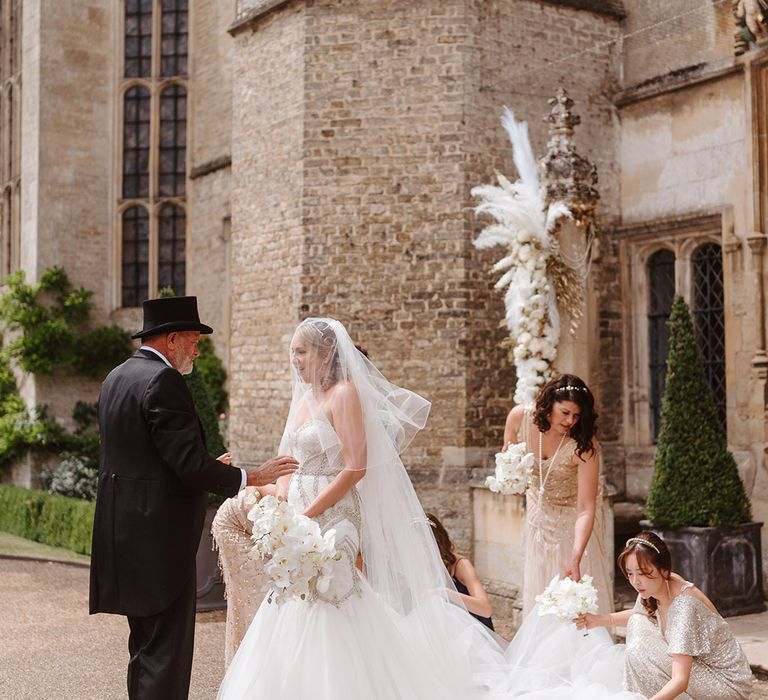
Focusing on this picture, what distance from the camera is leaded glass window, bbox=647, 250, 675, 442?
38.2 feet

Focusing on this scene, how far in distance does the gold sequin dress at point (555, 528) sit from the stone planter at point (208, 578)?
3.49 m

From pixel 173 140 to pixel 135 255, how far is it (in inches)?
84.2

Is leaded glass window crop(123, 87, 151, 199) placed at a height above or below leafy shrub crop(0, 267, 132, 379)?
above

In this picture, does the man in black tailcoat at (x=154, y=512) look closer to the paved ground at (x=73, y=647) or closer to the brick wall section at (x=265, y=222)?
the paved ground at (x=73, y=647)

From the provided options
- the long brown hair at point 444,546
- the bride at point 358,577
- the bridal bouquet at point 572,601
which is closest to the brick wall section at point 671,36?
the long brown hair at point 444,546

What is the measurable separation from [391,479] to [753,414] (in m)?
5.86

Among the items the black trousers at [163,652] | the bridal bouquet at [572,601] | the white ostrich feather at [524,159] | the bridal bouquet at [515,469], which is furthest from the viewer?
the white ostrich feather at [524,159]

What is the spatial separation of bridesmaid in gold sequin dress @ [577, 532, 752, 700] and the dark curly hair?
3.93 feet

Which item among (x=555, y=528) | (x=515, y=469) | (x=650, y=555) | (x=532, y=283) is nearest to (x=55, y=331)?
(x=532, y=283)

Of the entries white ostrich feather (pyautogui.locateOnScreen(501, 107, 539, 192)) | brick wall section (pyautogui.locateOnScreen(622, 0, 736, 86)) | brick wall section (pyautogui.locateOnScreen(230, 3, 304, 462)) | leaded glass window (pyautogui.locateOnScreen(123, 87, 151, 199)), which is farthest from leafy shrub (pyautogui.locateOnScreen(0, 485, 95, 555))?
brick wall section (pyautogui.locateOnScreen(622, 0, 736, 86))

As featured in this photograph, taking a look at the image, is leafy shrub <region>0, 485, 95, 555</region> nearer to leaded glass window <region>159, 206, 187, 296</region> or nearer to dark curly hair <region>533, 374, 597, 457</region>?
leaded glass window <region>159, 206, 187, 296</region>

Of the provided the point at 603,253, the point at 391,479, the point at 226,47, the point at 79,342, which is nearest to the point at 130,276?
the point at 79,342

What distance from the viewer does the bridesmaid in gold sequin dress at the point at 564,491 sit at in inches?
232

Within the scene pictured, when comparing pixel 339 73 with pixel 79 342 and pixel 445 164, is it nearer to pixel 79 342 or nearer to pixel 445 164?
pixel 445 164
